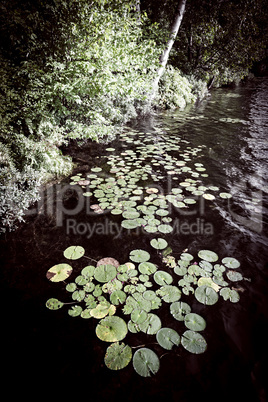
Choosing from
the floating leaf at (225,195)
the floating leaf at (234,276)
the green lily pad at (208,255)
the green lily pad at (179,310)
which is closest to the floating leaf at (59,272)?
the green lily pad at (179,310)

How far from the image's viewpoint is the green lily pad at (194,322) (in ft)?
5.22

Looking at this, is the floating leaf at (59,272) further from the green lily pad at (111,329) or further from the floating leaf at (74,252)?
the green lily pad at (111,329)

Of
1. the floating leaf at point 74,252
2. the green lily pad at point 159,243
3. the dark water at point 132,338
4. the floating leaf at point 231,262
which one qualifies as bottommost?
the dark water at point 132,338

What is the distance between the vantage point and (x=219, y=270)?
6.76 ft

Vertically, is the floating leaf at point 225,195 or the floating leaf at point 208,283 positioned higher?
the floating leaf at point 225,195

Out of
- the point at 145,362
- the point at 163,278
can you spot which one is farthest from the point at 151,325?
the point at 163,278

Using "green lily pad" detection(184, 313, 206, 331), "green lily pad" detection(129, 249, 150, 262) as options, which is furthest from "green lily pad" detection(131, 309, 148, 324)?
"green lily pad" detection(129, 249, 150, 262)

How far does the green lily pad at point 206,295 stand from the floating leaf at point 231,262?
1.37 feet

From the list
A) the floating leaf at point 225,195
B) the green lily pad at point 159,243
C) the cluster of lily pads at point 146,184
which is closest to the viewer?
the green lily pad at point 159,243

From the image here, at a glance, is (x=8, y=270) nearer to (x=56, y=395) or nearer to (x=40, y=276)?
A: (x=40, y=276)

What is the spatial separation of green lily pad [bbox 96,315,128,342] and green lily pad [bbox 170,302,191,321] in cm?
42

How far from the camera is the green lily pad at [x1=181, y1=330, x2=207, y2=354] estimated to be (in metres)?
1.46

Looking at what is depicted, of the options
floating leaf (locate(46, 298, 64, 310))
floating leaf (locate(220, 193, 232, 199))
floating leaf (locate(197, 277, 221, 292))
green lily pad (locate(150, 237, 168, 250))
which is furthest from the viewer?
floating leaf (locate(220, 193, 232, 199))

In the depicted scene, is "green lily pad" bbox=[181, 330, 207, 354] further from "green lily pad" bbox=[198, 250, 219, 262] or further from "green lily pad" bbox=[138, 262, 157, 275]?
"green lily pad" bbox=[198, 250, 219, 262]
